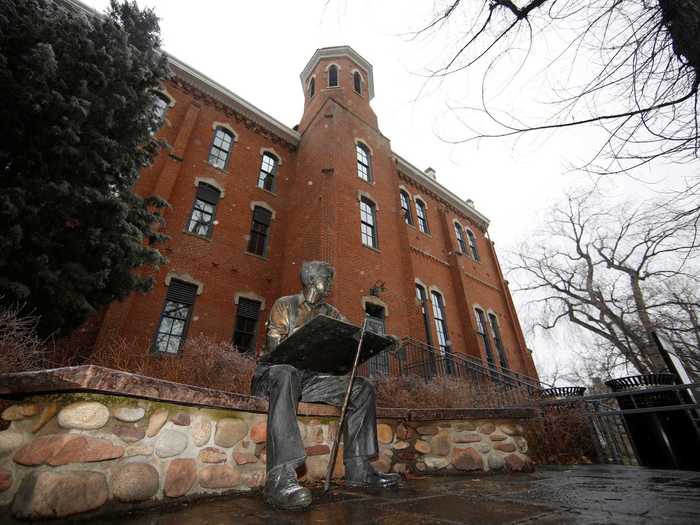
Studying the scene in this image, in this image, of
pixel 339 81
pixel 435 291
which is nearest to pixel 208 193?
pixel 339 81

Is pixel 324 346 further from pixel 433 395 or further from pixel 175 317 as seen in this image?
pixel 175 317

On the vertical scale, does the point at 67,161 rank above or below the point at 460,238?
below

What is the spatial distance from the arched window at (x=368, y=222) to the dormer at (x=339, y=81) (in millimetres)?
5257

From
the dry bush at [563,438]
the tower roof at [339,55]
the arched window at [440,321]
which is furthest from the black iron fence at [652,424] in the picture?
the tower roof at [339,55]

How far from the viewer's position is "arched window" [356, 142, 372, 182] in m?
14.8

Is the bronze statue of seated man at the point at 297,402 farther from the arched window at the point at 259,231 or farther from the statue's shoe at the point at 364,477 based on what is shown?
the arched window at the point at 259,231

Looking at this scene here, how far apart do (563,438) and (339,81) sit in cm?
1762

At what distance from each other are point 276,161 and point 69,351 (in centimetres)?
1061

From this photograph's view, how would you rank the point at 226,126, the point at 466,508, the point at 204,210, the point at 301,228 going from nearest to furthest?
the point at 466,508 → the point at 204,210 → the point at 301,228 → the point at 226,126

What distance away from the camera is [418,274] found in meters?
14.7

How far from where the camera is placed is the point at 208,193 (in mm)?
11852

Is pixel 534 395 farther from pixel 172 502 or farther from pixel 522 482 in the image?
pixel 172 502

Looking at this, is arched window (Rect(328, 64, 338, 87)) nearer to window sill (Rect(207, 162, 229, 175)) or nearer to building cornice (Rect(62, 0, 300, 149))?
building cornice (Rect(62, 0, 300, 149))

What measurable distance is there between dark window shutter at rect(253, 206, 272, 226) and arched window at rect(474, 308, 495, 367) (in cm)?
1116
